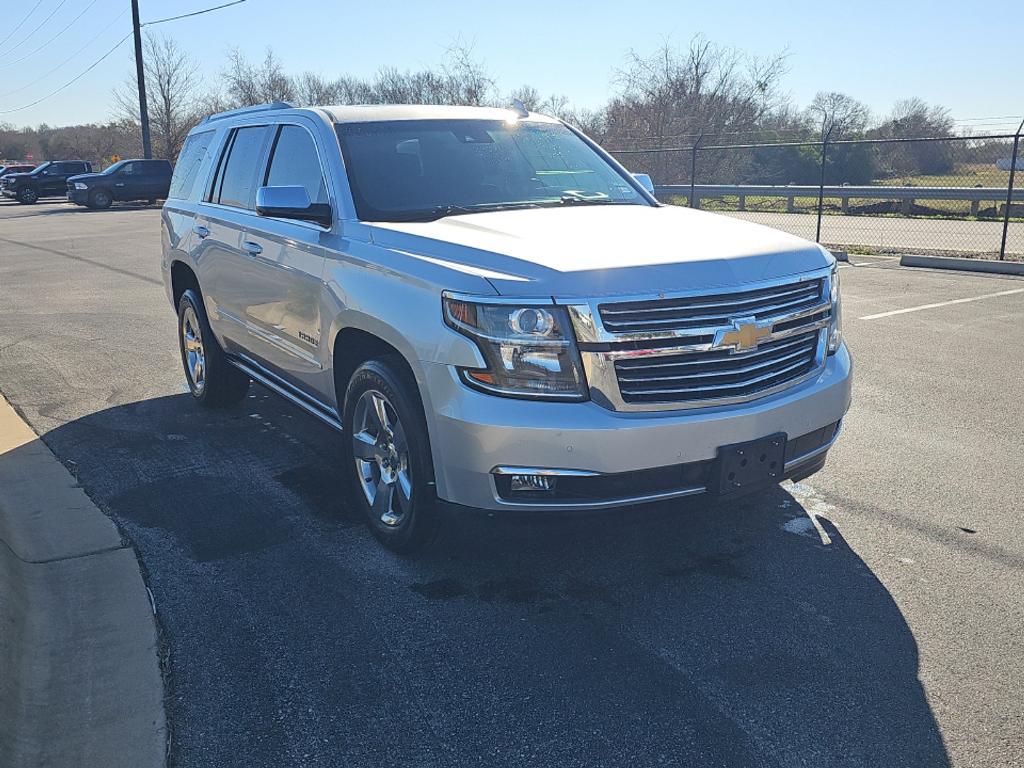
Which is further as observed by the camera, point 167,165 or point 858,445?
point 167,165

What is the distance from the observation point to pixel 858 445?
565 cm

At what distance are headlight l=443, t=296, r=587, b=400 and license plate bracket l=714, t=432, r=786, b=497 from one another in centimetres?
61

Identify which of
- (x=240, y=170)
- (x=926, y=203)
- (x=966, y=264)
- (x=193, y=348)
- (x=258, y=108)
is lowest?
(x=966, y=264)

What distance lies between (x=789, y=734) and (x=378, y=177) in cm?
316

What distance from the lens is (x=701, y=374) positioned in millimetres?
3623

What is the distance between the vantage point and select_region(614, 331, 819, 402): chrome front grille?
11.6 feet

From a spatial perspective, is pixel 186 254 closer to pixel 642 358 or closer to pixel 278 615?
pixel 278 615

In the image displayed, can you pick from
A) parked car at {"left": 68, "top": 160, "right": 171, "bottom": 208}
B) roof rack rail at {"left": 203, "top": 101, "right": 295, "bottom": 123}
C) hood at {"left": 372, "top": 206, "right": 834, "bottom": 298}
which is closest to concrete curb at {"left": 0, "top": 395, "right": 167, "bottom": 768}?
hood at {"left": 372, "top": 206, "right": 834, "bottom": 298}

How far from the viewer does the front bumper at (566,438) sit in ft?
11.4

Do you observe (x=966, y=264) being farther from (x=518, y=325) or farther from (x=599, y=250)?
(x=518, y=325)

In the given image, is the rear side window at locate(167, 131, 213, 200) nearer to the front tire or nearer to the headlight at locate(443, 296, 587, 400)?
the front tire

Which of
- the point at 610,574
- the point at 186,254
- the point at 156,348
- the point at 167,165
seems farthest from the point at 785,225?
the point at 167,165

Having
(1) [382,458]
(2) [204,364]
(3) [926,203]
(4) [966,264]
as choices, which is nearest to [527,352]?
(1) [382,458]

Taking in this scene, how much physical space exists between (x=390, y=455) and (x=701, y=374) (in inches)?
56.8
